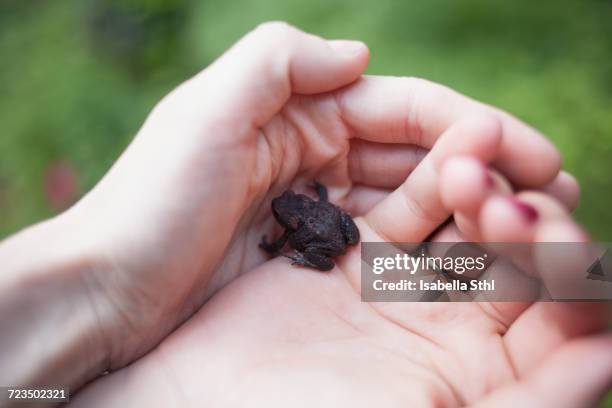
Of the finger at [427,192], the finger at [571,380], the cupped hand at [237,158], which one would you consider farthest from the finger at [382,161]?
the finger at [571,380]

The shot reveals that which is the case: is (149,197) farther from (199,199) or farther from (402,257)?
(402,257)

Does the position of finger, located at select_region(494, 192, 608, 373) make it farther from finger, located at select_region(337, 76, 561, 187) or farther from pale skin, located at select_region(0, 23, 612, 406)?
finger, located at select_region(337, 76, 561, 187)

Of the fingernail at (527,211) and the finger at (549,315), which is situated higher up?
the fingernail at (527,211)

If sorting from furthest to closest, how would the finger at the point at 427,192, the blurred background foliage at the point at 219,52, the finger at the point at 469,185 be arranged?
the blurred background foliage at the point at 219,52
the finger at the point at 427,192
the finger at the point at 469,185

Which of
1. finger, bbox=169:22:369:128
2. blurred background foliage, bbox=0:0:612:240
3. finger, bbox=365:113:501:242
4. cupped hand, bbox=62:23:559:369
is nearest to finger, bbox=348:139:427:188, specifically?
cupped hand, bbox=62:23:559:369

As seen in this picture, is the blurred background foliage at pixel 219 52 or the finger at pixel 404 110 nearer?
the finger at pixel 404 110

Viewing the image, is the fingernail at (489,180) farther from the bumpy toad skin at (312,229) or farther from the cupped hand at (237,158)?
the bumpy toad skin at (312,229)
